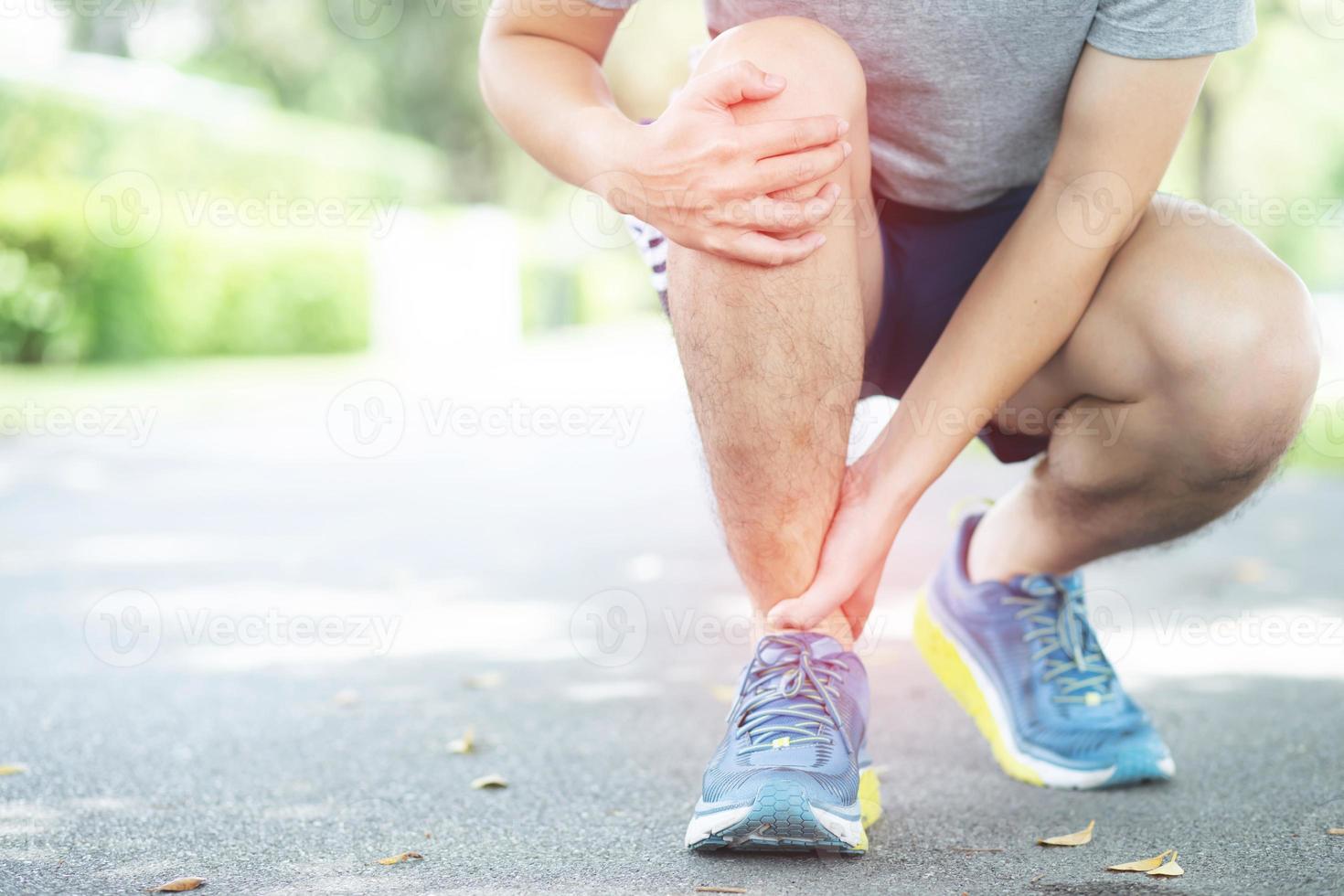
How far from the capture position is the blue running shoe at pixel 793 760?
1453mm

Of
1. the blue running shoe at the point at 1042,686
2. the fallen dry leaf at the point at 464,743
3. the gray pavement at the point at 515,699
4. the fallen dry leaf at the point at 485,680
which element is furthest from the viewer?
the fallen dry leaf at the point at 485,680

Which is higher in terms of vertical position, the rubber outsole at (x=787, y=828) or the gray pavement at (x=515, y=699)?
the rubber outsole at (x=787, y=828)

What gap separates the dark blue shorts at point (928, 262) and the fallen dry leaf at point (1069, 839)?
602 millimetres

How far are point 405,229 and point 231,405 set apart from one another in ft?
21.3

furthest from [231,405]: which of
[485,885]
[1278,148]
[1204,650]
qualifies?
[1278,148]

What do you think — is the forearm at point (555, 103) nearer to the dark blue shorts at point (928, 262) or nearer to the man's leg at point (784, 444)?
the man's leg at point (784, 444)

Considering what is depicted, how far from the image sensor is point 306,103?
24.7 m

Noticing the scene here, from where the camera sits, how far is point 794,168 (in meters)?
1.46

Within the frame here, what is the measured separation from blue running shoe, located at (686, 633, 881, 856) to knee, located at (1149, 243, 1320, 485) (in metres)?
0.54

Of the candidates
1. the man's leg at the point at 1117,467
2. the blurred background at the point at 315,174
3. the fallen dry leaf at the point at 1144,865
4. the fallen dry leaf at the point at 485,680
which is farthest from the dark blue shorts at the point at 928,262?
the blurred background at the point at 315,174

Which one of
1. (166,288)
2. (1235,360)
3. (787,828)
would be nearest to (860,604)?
(787,828)

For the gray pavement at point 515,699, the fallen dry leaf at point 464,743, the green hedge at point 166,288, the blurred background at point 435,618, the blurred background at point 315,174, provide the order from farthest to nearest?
the blurred background at point 315,174, the green hedge at point 166,288, the fallen dry leaf at point 464,743, the blurred background at point 435,618, the gray pavement at point 515,699

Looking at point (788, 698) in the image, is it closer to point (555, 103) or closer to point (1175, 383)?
point (1175, 383)

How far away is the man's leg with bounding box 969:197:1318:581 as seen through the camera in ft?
5.35
